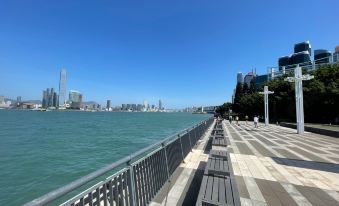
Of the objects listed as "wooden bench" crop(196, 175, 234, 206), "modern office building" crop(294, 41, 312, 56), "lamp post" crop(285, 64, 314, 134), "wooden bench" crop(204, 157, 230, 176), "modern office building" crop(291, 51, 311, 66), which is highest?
"modern office building" crop(294, 41, 312, 56)

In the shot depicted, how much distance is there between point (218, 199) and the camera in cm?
306

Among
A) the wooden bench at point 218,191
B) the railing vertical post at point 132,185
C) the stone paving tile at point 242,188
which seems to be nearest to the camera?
the wooden bench at point 218,191

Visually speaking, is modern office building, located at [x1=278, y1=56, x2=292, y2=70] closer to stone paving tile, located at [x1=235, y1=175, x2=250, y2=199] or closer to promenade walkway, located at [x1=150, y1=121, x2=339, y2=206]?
promenade walkway, located at [x1=150, y1=121, x2=339, y2=206]

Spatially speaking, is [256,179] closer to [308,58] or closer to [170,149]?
[170,149]

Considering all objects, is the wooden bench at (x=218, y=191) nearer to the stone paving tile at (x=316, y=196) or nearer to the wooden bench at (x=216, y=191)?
the wooden bench at (x=216, y=191)

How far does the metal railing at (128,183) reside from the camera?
2018 millimetres

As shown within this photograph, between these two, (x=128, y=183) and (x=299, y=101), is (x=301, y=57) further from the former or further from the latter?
(x=128, y=183)

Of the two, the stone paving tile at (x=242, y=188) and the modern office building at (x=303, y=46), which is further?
the modern office building at (x=303, y=46)

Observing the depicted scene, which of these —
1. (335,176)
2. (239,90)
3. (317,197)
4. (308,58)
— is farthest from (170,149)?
(308,58)

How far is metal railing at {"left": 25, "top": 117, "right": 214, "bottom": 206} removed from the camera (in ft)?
6.62

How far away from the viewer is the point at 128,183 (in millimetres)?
3162

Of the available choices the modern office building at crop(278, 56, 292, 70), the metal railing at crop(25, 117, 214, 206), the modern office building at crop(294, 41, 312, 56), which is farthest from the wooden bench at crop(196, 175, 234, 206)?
the modern office building at crop(294, 41, 312, 56)

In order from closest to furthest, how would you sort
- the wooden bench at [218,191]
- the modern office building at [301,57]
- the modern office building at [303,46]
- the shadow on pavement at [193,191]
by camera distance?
→ 1. the wooden bench at [218,191]
2. the shadow on pavement at [193,191]
3. the modern office building at [301,57]
4. the modern office building at [303,46]

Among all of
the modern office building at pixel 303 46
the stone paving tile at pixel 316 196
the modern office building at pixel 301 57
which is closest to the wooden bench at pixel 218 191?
the stone paving tile at pixel 316 196
